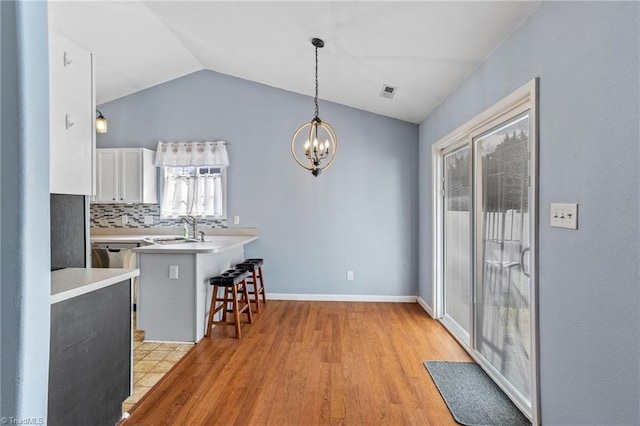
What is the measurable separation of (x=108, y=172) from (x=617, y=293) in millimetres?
5217

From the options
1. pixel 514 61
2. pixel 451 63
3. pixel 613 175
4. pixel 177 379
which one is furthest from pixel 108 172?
pixel 613 175

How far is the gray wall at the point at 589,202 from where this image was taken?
4.02 feet

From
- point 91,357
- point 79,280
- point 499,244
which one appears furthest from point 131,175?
point 499,244

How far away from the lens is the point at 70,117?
5.60 feet

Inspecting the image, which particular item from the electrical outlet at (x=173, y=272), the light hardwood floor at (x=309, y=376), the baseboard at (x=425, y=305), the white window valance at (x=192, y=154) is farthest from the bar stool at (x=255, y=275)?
the baseboard at (x=425, y=305)

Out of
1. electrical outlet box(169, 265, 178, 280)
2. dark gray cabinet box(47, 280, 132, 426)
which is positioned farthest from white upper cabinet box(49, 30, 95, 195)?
electrical outlet box(169, 265, 178, 280)

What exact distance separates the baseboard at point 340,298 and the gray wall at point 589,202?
106 inches

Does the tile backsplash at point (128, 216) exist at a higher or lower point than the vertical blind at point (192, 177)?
lower

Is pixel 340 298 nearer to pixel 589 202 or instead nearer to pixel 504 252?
pixel 504 252

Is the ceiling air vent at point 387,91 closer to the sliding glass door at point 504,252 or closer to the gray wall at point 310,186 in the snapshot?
the gray wall at point 310,186

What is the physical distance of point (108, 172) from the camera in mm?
4480

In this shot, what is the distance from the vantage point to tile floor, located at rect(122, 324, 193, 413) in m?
2.30

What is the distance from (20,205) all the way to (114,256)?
12.5 ft

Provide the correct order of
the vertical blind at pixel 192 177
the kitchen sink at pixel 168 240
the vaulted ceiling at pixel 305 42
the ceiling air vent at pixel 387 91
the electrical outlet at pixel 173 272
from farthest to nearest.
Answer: the vertical blind at pixel 192 177
the kitchen sink at pixel 168 240
the ceiling air vent at pixel 387 91
the electrical outlet at pixel 173 272
the vaulted ceiling at pixel 305 42
